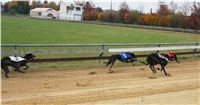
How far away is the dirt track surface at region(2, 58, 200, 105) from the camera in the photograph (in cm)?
762

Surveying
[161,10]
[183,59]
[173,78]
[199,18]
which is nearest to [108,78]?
[173,78]

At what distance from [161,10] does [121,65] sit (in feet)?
210

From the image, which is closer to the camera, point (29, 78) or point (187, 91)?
point (187, 91)

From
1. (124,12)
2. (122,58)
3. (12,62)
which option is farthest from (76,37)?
(124,12)

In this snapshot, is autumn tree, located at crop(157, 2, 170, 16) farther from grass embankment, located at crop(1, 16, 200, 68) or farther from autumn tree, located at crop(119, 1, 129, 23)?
grass embankment, located at crop(1, 16, 200, 68)

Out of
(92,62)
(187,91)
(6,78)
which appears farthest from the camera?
(92,62)

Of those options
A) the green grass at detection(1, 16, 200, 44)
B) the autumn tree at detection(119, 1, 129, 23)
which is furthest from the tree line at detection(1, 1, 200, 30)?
the green grass at detection(1, 16, 200, 44)

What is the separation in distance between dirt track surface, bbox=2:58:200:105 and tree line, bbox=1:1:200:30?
157 ft

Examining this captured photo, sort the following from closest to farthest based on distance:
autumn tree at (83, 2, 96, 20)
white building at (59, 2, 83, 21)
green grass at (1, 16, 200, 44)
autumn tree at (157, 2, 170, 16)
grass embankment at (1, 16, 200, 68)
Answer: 1. grass embankment at (1, 16, 200, 68)
2. green grass at (1, 16, 200, 44)
3. autumn tree at (157, 2, 170, 16)
4. autumn tree at (83, 2, 96, 20)
5. white building at (59, 2, 83, 21)

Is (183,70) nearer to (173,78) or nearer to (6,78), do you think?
(173,78)

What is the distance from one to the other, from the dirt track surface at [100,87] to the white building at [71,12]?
94.2 m

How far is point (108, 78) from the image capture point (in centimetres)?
1032

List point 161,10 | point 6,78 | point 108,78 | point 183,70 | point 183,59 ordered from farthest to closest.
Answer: point 161,10, point 183,59, point 183,70, point 108,78, point 6,78

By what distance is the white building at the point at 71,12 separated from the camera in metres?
107
